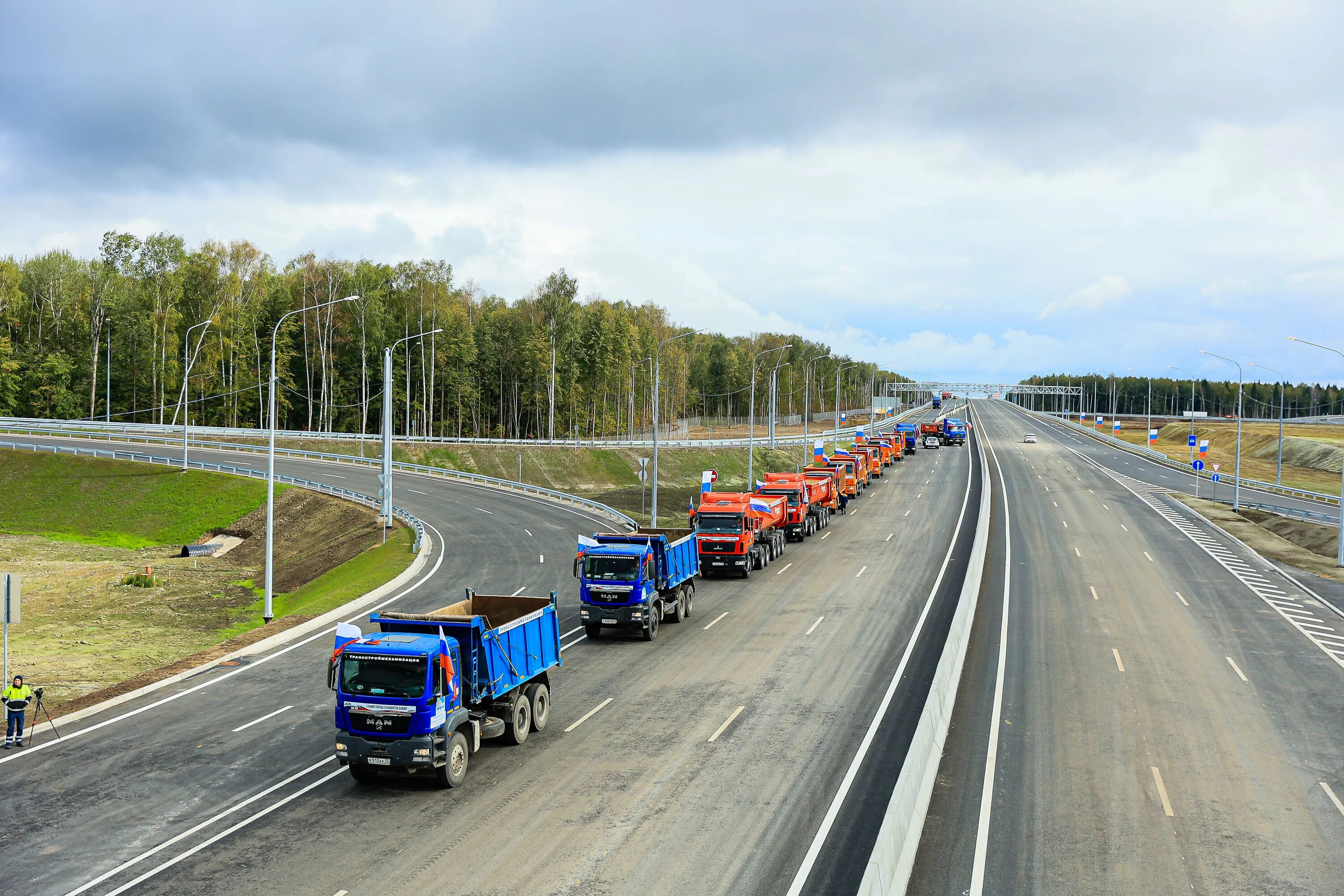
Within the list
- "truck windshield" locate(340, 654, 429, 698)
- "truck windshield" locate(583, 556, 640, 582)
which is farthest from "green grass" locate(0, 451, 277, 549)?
"truck windshield" locate(340, 654, 429, 698)

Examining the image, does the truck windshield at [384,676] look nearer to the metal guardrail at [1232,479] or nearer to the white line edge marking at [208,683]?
the white line edge marking at [208,683]

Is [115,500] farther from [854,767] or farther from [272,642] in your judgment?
[854,767]

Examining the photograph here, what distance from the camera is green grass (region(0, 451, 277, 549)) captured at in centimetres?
5822

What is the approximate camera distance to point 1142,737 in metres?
20.7

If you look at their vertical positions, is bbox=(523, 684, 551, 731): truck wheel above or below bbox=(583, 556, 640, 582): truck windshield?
below

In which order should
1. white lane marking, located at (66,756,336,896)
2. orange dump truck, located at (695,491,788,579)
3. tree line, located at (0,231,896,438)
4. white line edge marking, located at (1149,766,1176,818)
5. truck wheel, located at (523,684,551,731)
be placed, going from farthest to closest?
tree line, located at (0,231,896,438) < orange dump truck, located at (695,491,788,579) < truck wheel, located at (523,684,551,731) < white line edge marking, located at (1149,766,1176,818) < white lane marking, located at (66,756,336,896)

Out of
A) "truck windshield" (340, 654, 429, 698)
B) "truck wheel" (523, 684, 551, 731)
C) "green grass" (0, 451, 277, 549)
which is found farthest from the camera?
"green grass" (0, 451, 277, 549)

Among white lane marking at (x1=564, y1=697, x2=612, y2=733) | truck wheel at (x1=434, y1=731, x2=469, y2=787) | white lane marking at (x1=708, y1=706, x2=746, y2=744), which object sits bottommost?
white lane marking at (x1=564, y1=697, x2=612, y2=733)

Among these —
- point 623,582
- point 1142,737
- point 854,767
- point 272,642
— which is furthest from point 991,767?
point 272,642

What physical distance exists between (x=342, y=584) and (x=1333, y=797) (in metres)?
34.0

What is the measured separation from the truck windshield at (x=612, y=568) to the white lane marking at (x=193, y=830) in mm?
10926

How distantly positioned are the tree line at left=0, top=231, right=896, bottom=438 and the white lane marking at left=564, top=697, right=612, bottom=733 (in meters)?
70.8

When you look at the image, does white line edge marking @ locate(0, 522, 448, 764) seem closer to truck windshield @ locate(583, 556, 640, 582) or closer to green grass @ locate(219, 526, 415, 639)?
green grass @ locate(219, 526, 415, 639)

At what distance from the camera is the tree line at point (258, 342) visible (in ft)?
319
